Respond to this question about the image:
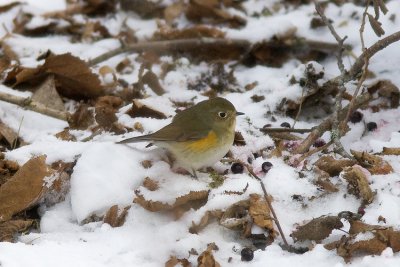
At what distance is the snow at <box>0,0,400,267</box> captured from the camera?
9.96 ft

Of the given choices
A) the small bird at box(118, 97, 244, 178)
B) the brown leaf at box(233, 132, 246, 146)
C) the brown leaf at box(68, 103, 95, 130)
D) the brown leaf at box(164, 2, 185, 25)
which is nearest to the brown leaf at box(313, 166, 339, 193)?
the small bird at box(118, 97, 244, 178)

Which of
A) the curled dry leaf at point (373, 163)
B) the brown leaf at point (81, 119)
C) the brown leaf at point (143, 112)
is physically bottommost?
the brown leaf at point (81, 119)

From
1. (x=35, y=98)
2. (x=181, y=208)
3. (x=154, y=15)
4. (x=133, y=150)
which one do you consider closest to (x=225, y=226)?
(x=181, y=208)

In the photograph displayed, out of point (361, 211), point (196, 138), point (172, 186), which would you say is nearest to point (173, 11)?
point (196, 138)

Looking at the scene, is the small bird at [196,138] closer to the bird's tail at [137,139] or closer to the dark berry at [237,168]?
the bird's tail at [137,139]

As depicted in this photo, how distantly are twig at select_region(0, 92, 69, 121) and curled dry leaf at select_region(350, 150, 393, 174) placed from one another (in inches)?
83.7

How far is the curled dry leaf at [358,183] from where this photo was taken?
3.33 m

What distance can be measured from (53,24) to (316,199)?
3592mm

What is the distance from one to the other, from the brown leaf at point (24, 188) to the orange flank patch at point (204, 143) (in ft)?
3.06

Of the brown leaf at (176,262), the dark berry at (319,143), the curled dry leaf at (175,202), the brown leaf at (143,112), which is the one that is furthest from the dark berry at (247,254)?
the brown leaf at (143,112)

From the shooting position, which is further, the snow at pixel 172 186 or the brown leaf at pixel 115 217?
the brown leaf at pixel 115 217

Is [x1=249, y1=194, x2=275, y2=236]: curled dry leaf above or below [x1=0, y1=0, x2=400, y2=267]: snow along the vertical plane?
above

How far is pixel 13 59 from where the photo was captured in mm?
5297

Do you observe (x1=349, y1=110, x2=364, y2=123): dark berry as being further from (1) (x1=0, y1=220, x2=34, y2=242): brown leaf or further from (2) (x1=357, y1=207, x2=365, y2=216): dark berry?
(1) (x1=0, y1=220, x2=34, y2=242): brown leaf
